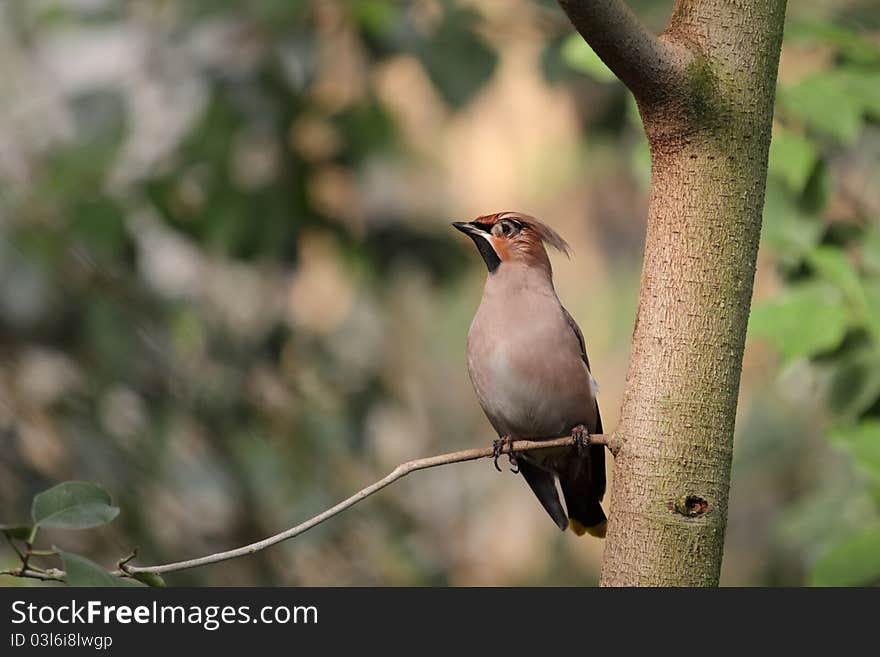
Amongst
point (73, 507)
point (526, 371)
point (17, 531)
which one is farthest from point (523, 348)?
point (17, 531)

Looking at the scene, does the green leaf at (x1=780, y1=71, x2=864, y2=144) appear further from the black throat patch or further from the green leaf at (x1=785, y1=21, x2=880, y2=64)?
the black throat patch

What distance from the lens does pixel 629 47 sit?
1.71 m

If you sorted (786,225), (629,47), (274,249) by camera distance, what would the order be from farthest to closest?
(274,249) → (786,225) → (629,47)

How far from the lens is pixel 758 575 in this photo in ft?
30.7

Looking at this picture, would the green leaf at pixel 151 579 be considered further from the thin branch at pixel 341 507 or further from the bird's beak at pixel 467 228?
the bird's beak at pixel 467 228

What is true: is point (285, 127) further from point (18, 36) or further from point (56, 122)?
point (18, 36)

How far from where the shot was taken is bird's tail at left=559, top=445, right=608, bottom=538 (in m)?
3.34

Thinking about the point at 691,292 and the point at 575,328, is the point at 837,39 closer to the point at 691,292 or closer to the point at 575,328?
the point at 575,328

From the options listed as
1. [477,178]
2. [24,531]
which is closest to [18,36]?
[477,178]

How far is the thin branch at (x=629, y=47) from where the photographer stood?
64.9 inches

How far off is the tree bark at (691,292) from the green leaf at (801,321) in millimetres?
1196

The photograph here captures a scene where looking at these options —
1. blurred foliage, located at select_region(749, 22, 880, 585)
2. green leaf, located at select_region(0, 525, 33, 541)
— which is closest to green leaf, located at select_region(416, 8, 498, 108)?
blurred foliage, located at select_region(749, 22, 880, 585)

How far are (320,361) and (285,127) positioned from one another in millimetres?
1487

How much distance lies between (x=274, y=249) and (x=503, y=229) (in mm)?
2104
